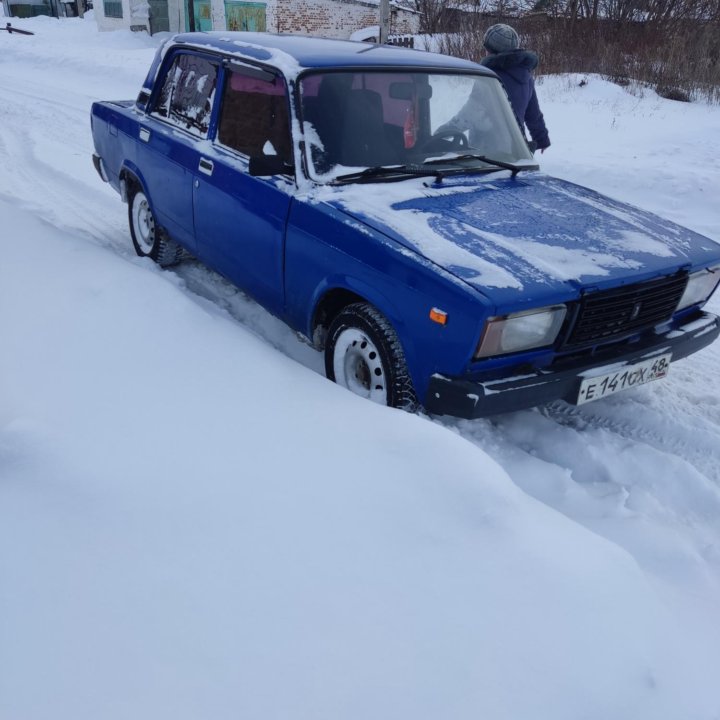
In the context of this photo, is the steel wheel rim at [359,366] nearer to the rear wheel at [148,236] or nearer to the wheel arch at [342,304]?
the wheel arch at [342,304]

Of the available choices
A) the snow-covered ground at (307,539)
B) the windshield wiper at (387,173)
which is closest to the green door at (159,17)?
the snow-covered ground at (307,539)

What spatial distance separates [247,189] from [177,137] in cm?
104

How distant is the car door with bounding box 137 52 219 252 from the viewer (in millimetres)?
4082

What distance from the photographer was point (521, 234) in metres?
2.94

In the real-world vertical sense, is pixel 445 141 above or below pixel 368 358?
above

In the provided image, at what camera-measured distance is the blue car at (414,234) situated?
269 centimetres

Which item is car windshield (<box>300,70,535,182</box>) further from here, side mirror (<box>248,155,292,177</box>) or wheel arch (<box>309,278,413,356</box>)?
wheel arch (<box>309,278,413,356</box>)

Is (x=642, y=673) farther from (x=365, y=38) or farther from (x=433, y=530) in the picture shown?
(x=365, y=38)

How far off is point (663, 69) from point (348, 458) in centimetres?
1383

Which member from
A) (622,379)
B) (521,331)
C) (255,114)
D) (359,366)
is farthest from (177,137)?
(622,379)

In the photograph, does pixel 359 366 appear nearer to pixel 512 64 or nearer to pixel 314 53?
pixel 314 53

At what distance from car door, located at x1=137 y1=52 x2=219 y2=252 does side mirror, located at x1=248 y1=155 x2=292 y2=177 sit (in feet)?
2.98

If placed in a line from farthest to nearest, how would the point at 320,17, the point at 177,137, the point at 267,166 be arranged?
the point at 320,17 → the point at 177,137 → the point at 267,166

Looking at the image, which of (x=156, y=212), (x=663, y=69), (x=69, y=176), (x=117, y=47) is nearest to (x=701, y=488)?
(x=156, y=212)
